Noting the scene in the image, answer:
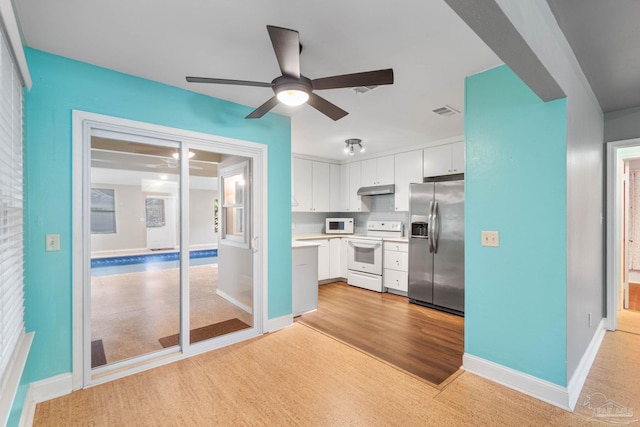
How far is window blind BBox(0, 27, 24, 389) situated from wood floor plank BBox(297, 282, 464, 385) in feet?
8.05

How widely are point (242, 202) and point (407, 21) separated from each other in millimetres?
2354

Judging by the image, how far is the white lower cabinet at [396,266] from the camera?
14.9 feet

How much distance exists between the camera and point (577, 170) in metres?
2.23

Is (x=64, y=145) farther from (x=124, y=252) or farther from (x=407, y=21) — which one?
(x=407, y=21)

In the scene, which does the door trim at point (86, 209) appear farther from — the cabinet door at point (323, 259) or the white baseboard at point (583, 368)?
the white baseboard at point (583, 368)

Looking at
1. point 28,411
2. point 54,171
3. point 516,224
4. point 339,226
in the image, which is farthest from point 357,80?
point 339,226

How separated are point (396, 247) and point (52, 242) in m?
4.04

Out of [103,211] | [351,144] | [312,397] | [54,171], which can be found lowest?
[312,397]

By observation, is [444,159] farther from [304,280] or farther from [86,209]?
[86,209]

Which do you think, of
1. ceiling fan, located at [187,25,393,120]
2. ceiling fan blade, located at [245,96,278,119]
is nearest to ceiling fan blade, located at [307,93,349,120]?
ceiling fan, located at [187,25,393,120]

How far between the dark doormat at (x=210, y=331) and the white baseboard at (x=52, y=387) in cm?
77

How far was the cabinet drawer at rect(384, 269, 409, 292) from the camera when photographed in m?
4.57

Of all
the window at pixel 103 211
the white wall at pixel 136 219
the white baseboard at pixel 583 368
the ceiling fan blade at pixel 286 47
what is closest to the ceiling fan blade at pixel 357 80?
the ceiling fan blade at pixel 286 47

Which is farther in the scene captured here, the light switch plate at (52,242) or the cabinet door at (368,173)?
the cabinet door at (368,173)
